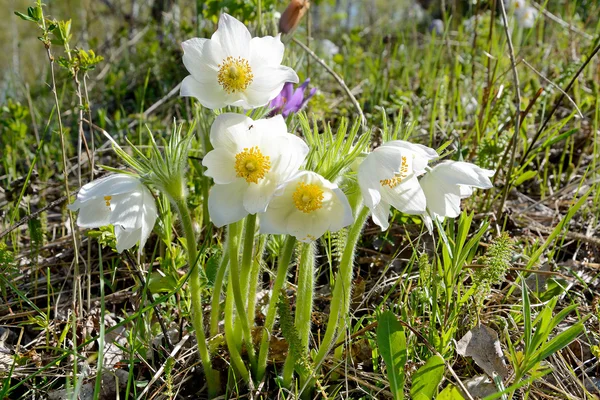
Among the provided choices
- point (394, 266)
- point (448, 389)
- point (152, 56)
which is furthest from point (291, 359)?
point (152, 56)

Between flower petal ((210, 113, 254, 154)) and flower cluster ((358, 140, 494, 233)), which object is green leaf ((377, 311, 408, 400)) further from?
flower petal ((210, 113, 254, 154))

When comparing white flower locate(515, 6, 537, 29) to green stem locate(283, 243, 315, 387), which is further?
white flower locate(515, 6, 537, 29)

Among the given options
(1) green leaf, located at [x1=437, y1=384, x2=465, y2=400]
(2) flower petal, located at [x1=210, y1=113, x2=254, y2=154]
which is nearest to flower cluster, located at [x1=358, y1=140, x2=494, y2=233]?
(2) flower petal, located at [x1=210, y1=113, x2=254, y2=154]

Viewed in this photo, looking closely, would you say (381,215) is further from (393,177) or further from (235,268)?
(235,268)

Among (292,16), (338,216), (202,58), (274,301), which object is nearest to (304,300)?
(274,301)

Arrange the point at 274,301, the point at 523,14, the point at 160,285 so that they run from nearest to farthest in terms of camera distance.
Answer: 1. the point at 274,301
2. the point at 160,285
3. the point at 523,14
